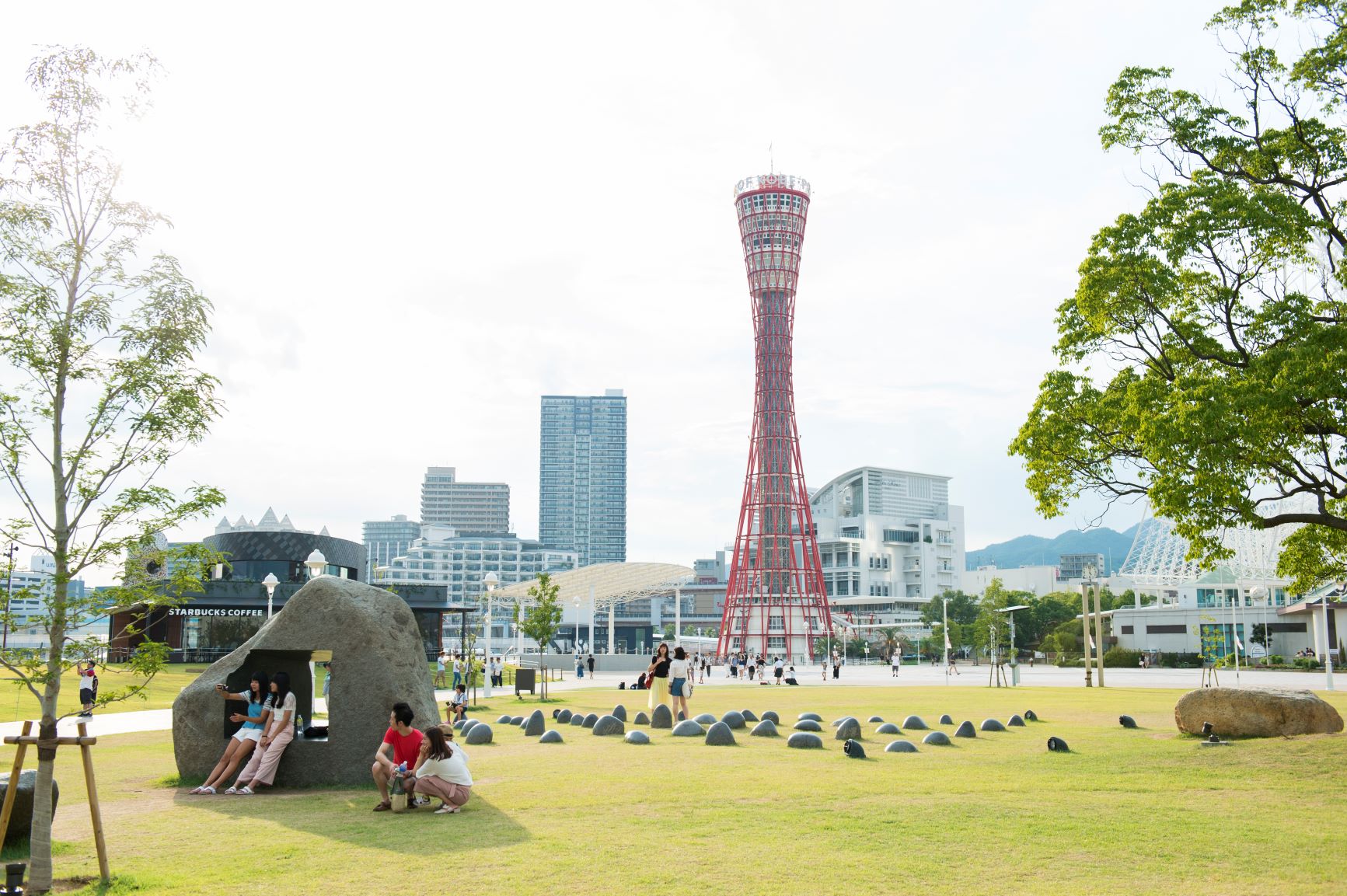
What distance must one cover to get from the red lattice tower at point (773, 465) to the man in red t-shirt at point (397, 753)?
64.0 m

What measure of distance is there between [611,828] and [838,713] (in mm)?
15559

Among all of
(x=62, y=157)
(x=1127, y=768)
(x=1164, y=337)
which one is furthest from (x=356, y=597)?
(x=1164, y=337)

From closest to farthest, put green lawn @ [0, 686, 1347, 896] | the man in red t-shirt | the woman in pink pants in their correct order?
green lawn @ [0, 686, 1347, 896] < the man in red t-shirt < the woman in pink pants

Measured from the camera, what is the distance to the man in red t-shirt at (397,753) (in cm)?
1066

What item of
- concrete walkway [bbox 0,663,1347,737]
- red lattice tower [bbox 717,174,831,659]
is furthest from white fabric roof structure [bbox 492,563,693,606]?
concrete walkway [bbox 0,663,1347,737]

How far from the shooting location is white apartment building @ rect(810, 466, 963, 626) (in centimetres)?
12119

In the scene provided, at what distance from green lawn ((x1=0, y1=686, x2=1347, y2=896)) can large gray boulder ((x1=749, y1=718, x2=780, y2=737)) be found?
1.84 m

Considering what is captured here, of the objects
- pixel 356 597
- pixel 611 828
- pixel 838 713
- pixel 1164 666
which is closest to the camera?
pixel 611 828

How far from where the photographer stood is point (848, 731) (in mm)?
17172

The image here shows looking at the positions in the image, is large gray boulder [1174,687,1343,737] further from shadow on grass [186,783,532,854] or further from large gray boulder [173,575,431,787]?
large gray boulder [173,575,431,787]

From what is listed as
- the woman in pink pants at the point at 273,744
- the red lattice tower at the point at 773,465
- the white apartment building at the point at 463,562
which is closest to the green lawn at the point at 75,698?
the woman in pink pants at the point at 273,744

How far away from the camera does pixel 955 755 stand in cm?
1502

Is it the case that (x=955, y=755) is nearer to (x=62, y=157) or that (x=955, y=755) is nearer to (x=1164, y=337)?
(x=1164, y=337)

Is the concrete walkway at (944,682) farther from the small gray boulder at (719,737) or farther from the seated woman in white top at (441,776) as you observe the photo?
the seated woman in white top at (441,776)
